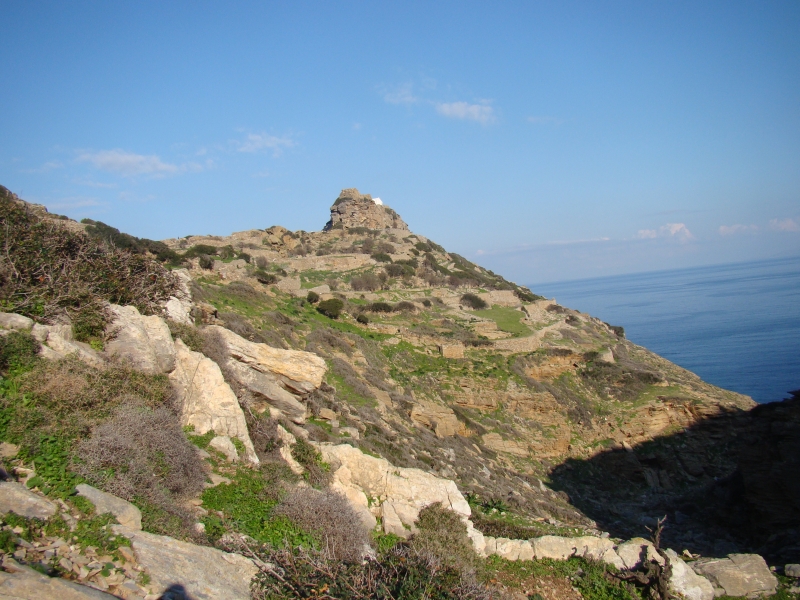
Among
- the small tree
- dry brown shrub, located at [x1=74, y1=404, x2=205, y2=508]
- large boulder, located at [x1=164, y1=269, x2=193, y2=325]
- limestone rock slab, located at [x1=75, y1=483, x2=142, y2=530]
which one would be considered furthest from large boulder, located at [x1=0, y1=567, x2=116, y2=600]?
the small tree

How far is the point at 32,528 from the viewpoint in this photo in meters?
3.87

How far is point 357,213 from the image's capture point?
6438 cm

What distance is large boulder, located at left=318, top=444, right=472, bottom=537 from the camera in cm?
820

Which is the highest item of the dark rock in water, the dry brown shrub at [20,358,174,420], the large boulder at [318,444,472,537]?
the dry brown shrub at [20,358,174,420]

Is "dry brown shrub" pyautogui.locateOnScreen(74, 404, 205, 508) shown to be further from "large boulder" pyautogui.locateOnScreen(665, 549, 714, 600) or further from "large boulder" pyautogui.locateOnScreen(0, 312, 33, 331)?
"large boulder" pyautogui.locateOnScreen(665, 549, 714, 600)

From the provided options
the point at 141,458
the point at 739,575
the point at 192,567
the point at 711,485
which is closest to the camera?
the point at 192,567

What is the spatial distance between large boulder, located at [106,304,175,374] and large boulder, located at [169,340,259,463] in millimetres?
247

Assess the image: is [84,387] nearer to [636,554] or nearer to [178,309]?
[178,309]

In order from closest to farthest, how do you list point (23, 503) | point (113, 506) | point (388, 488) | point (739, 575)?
1. point (23, 503)
2. point (113, 506)
3. point (388, 488)
4. point (739, 575)

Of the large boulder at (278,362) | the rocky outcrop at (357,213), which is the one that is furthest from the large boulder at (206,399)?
the rocky outcrop at (357,213)

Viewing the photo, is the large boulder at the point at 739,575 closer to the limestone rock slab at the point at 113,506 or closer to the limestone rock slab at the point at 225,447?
the limestone rock slab at the point at 225,447

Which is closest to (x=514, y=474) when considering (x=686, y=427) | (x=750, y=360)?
(x=686, y=427)

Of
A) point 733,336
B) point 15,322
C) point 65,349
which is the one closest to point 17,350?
point 65,349

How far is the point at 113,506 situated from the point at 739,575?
10.4 metres
